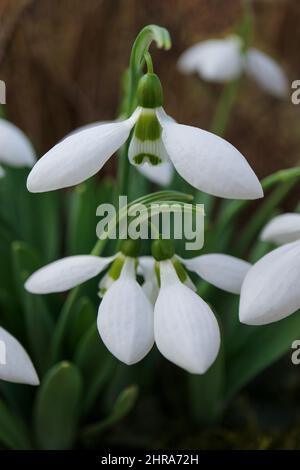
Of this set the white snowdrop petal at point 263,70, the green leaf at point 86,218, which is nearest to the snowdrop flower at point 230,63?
the white snowdrop petal at point 263,70

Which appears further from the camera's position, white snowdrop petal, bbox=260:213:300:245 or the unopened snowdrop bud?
white snowdrop petal, bbox=260:213:300:245

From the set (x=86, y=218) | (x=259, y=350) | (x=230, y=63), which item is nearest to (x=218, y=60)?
(x=230, y=63)

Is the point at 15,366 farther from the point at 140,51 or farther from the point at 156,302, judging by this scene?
the point at 140,51

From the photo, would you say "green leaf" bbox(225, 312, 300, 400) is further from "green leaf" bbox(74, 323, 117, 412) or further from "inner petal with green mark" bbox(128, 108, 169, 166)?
"inner petal with green mark" bbox(128, 108, 169, 166)

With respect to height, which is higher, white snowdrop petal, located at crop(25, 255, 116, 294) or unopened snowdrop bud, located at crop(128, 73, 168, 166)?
unopened snowdrop bud, located at crop(128, 73, 168, 166)

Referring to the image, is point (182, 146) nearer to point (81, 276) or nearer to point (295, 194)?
point (81, 276)

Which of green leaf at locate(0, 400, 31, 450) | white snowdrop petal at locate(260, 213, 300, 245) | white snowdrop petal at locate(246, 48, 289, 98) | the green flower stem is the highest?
white snowdrop petal at locate(246, 48, 289, 98)

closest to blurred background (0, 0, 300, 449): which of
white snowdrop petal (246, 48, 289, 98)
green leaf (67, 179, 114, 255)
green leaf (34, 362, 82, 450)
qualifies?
white snowdrop petal (246, 48, 289, 98)
